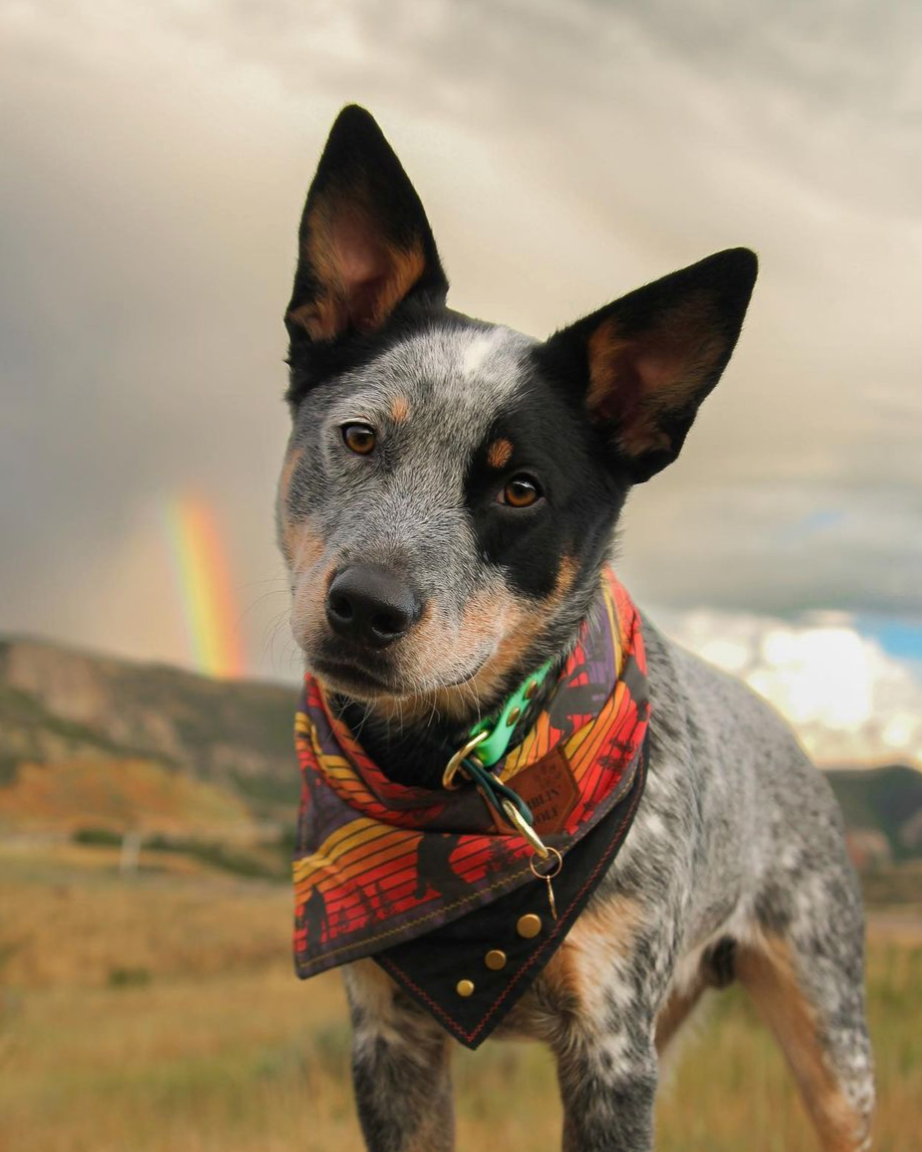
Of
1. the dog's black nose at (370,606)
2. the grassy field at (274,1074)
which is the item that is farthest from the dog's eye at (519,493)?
the grassy field at (274,1074)

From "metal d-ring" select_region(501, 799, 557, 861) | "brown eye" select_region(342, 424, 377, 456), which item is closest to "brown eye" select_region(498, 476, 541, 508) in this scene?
"brown eye" select_region(342, 424, 377, 456)

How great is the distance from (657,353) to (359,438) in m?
1.02

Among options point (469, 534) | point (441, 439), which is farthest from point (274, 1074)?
point (441, 439)

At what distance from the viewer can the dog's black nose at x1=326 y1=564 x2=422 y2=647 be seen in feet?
10.6

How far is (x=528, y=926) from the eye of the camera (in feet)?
13.2

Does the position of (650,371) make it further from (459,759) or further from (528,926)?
(528,926)

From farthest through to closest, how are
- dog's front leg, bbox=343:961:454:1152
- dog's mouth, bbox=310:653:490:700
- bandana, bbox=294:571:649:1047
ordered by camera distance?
dog's front leg, bbox=343:961:454:1152 < bandana, bbox=294:571:649:1047 < dog's mouth, bbox=310:653:490:700

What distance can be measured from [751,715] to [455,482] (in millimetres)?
2652

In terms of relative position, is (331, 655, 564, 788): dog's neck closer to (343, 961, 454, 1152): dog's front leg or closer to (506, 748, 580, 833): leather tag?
(506, 748, 580, 833): leather tag

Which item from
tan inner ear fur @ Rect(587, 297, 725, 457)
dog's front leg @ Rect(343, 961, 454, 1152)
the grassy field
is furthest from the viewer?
the grassy field

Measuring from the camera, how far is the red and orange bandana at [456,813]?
406cm

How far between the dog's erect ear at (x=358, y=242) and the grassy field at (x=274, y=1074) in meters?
3.52

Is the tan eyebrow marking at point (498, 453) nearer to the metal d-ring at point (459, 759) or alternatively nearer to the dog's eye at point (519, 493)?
the dog's eye at point (519, 493)

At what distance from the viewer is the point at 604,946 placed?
4.01m
